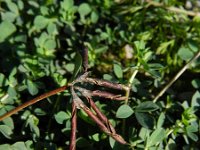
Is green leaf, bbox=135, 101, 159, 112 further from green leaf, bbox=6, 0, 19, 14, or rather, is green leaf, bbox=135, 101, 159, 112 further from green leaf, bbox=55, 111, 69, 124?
green leaf, bbox=6, 0, 19, 14

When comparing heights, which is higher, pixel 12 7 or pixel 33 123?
pixel 12 7

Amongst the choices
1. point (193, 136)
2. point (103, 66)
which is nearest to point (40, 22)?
point (103, 66)

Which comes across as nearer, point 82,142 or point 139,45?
point 82,142

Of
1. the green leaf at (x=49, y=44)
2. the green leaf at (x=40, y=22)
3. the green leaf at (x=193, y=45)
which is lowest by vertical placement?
the green leaf at (x=193, y=45)

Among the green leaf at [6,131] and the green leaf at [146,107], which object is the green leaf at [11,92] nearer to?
the green leaf at [6,131]

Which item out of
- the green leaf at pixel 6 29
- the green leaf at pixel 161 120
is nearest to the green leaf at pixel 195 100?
the green leaf at pixel 161 120

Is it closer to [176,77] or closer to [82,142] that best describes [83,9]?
[176,77]

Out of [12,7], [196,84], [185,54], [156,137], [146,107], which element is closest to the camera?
[156,137]

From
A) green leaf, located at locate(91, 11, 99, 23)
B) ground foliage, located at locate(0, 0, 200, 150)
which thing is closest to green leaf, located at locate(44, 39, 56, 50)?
ground foliage, located at locate(0, 0, 200, 150)
